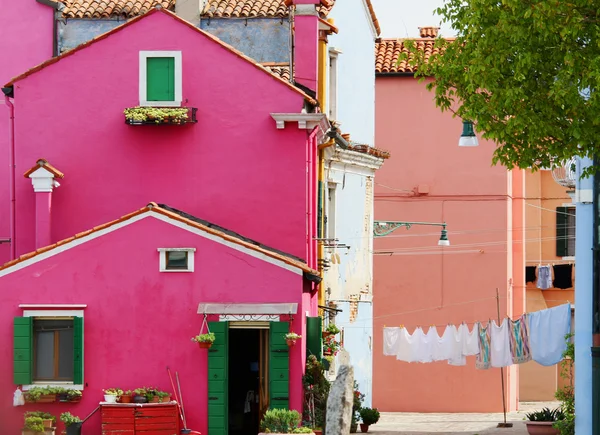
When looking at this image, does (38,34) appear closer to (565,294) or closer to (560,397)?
(560,397)


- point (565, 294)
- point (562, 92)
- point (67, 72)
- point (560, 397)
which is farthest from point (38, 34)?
point (565, 294)

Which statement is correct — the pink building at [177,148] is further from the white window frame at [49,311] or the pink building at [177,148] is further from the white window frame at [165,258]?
the white window frame at [49,311]

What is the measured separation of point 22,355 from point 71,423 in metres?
1.49

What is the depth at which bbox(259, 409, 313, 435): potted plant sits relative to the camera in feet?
80.6

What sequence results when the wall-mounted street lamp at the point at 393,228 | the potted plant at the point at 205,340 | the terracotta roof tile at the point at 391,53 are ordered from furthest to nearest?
the terracotta roof tile at the point at 391,53
the wall-mounted street lamp at the point at 393,228
the potted plant at the point at 205,340

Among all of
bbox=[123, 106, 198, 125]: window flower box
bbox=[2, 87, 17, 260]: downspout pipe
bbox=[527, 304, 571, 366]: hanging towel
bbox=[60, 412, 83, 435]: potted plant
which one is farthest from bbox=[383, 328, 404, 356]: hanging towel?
bbox=[60, 412, 83, 435]: potted plant

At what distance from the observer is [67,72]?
28.5m

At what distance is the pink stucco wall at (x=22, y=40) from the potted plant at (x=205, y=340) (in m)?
7.79

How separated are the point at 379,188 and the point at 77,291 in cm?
1837

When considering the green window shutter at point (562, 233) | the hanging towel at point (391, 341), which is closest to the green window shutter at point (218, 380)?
the hanging towel at point (391, 341)

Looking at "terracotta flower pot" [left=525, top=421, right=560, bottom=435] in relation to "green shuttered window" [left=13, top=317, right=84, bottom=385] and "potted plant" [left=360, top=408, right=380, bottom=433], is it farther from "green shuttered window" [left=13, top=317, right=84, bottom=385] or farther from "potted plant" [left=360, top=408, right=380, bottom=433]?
"green shuttered window" [left=13, top=317, right=84, bottom=385]

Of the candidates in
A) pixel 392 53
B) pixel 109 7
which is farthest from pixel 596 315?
pixel 392 53

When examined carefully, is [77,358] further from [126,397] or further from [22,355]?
[126,397]

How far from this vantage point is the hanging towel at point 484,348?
1352 inches
